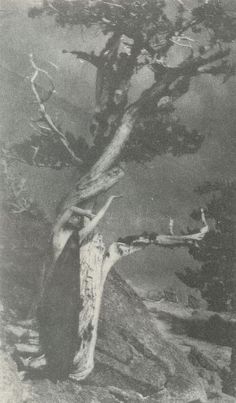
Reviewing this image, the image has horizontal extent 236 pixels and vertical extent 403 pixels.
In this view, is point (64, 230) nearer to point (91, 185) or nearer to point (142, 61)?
point (91, 185)

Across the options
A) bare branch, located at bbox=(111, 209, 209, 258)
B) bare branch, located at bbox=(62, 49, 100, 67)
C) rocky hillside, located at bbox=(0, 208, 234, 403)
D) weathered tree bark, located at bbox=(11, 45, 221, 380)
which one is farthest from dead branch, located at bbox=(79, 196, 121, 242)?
bare branch, located at bbox=(62, 49, 100, 67)

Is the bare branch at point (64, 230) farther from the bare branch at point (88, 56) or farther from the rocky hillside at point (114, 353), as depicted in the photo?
the bare branch at point (88, 56)

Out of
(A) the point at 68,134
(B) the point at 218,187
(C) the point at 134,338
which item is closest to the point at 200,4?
(A) the point at 68,134

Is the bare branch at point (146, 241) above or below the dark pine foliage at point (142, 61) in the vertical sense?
below

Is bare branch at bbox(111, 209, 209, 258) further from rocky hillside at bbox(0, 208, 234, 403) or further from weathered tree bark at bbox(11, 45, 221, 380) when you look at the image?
rocky hillside at bbox(0, 208, 234, 403)

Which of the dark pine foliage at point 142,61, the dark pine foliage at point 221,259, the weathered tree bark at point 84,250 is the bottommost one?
the dark pine foliage at point 221,259

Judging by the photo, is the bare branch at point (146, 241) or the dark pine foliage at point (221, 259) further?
the dark pine foliage at point (221, 259)

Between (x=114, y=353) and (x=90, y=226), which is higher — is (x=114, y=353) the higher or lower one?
the lower one

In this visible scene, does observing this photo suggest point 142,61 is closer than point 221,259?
Yes

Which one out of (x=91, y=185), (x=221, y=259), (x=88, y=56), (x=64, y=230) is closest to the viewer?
(x=64, y=230)

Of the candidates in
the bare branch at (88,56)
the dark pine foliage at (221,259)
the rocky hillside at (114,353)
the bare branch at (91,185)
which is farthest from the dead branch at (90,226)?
the dark pine foliage at (221,259)

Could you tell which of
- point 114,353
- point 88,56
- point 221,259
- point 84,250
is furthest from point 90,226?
point 221,259

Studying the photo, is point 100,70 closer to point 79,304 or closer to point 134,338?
point 79,304

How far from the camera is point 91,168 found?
372 inches
